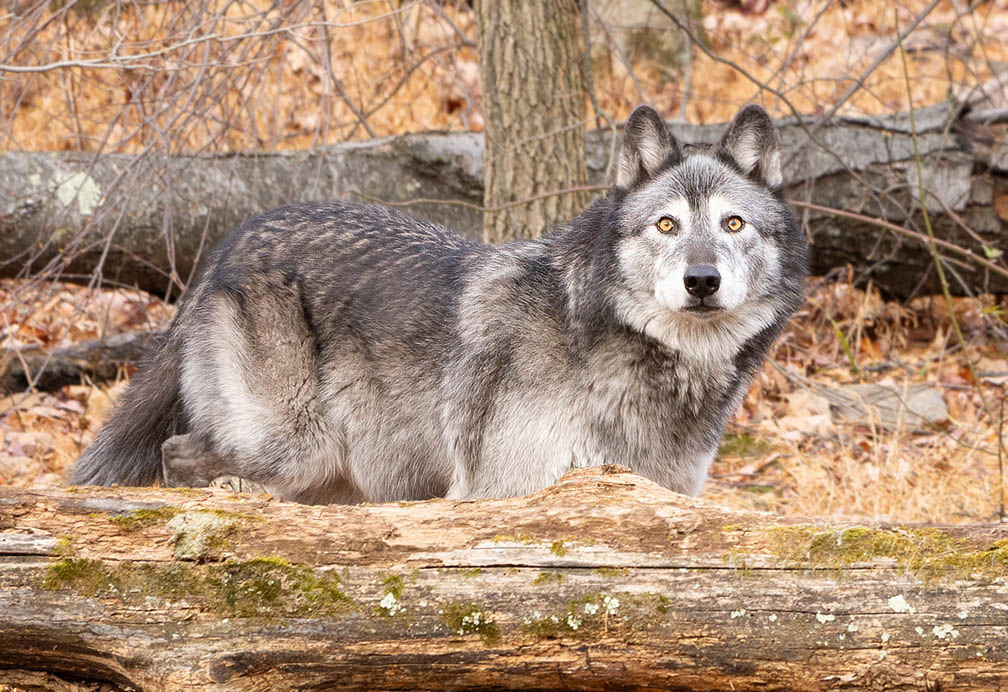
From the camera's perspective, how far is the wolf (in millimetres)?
4293

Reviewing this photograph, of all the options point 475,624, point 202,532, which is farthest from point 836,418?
point 202,532

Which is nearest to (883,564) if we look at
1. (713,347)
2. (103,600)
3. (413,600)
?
(413,600)

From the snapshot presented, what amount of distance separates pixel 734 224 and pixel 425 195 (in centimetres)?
377

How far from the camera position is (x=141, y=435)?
5.22 meters

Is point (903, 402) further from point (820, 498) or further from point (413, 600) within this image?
point (413, 600)

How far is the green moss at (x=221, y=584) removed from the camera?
2889 mm

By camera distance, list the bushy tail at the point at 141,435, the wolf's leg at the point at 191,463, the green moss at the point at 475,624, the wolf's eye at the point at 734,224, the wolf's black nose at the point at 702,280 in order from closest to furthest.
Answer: the green moss at the point at 475,624, the wolf's black nose at the point at 702,280, the wolf's eye at the point at 734,224, the wolf's leg at the point at 191,463, the bushy tail at the point at 141,435

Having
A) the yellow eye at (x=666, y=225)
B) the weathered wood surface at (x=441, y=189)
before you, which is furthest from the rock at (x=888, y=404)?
the yellow eye at (x=666, y=225)

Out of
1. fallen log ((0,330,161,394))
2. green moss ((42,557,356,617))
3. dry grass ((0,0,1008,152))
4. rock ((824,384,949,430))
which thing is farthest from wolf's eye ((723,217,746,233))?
fallen log ((0,330,161,394))

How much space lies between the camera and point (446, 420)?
15.2 feet

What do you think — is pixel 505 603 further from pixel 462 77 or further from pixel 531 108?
pixel 462 77

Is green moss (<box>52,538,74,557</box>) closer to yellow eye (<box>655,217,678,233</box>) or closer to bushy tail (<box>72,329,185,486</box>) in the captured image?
bushy tail (<box>72,329,185,486</box>)

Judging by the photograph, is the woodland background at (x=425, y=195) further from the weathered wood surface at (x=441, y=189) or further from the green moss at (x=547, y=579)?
the green moss at (x=547, y=579)

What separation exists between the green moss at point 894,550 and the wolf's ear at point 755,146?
2.08 metres
